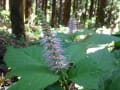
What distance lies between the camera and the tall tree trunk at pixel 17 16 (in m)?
12.2

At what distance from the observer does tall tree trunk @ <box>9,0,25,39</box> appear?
12.2m

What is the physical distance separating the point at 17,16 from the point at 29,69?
10.9 meters

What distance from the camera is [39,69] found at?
1.71 meters

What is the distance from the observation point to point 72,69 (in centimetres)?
172

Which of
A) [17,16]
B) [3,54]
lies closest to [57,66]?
[3,54]

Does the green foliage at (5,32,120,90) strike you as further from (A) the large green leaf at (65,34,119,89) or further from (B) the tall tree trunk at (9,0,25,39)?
(B) the tall tree trunk at (9,0,25,39)

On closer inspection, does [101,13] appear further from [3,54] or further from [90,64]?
[90,64]

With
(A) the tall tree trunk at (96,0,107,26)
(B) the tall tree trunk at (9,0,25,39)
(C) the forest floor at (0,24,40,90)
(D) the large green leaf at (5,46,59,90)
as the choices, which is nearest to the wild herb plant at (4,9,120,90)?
(D) the large green leaf at (5,46,59,90)

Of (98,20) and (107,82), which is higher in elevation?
(107,82)

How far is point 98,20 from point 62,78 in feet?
101

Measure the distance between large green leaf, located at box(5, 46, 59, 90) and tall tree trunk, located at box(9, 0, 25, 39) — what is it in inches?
399

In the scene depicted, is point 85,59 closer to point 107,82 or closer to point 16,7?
point 107,82

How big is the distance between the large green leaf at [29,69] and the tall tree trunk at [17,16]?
10.1m

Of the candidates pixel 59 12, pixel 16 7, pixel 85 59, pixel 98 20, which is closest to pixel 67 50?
pixel 85 59
